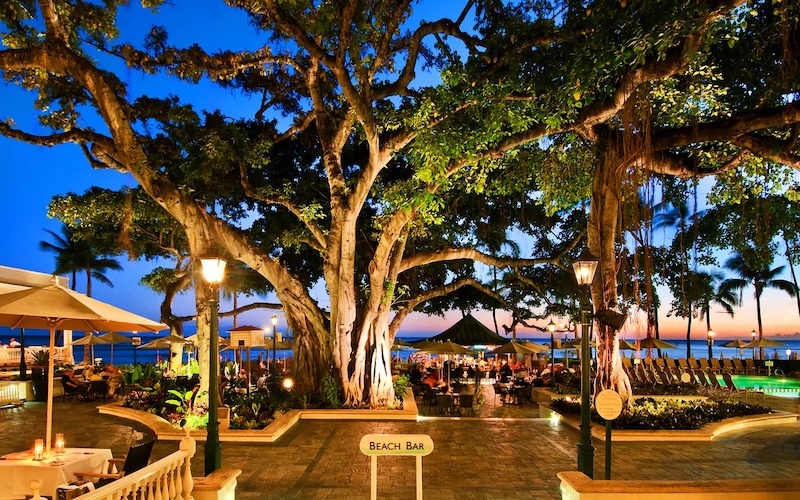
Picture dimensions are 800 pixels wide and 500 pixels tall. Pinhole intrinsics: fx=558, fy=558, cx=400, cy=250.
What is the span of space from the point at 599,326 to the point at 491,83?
5812 millimetres

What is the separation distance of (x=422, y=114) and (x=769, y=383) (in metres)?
23.4

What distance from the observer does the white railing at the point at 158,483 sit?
15.8ft

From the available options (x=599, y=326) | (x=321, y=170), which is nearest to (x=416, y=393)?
(x=321, y=170)

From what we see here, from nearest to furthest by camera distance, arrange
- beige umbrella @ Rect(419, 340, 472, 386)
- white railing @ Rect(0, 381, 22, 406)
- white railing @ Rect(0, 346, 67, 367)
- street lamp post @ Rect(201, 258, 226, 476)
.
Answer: street lamp post @ Rect(201, 258, 226, 476)
white railing @ Rect(0, 381, 22, 406)
beige umbrella @ Rect(419, 340, 472, 386)
white railing @ Rect(0, 346, 67, 367)

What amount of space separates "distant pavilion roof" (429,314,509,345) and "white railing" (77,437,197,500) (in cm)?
1466

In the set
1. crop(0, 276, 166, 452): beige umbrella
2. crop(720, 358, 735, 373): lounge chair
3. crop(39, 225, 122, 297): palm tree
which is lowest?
crop(720, 358, 735, 373): lounge chair

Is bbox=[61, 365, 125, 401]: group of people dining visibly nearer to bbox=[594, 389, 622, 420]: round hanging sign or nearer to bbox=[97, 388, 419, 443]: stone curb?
bbox=[97, 388, 419, 443]: stone curb

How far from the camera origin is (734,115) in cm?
1138

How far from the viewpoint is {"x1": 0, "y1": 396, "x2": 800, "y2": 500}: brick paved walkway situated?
7.87 metres

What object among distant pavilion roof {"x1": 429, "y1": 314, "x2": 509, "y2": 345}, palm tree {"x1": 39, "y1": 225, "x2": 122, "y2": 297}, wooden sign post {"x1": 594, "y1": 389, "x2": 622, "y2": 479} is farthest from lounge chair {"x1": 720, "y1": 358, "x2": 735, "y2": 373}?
palm tree {"x1": 39, "y1": 225, "x2": 122, "y2": 297}

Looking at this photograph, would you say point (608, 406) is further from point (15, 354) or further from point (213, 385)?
point (15, 354)

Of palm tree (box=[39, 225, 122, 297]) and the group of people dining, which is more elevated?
palm tree (box=[39, 225, 122, 297])

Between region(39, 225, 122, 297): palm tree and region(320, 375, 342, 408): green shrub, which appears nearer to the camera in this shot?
region(320, 375, 342, 408): green shrub

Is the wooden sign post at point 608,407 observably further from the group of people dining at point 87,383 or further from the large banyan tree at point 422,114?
the group of people dining at point 87,383
